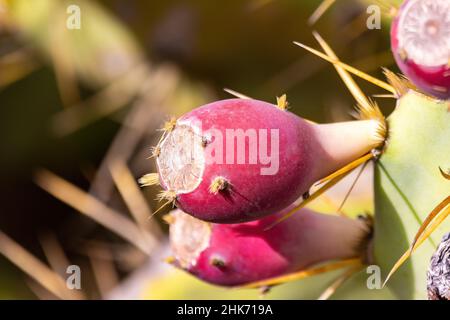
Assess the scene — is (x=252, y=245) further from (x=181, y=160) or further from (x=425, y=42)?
(x=425, y=42)

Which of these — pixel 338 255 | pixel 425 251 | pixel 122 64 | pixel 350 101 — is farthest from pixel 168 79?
pixel 425 251

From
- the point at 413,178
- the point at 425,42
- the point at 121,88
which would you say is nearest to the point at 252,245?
the point at 413,178

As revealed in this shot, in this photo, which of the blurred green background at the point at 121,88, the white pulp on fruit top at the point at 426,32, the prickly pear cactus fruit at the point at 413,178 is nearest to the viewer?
the white pulp on fruit top at the point at 426,32

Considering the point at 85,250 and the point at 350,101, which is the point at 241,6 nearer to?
the point at 350,101

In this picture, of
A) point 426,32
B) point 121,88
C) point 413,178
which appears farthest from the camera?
point 121,88

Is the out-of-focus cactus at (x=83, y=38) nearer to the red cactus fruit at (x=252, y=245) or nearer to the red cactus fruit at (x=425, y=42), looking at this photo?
the red cactus fruit at (x=252, y=245)

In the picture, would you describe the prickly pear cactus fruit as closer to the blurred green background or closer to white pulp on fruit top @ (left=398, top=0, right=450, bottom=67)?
white pulp on fruit top @ (left=398, top=0, right=450, bottom=67)

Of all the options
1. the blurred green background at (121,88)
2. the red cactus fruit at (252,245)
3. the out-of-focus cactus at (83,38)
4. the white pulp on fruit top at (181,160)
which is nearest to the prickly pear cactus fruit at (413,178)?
the red cactus fruit at (252,245)
